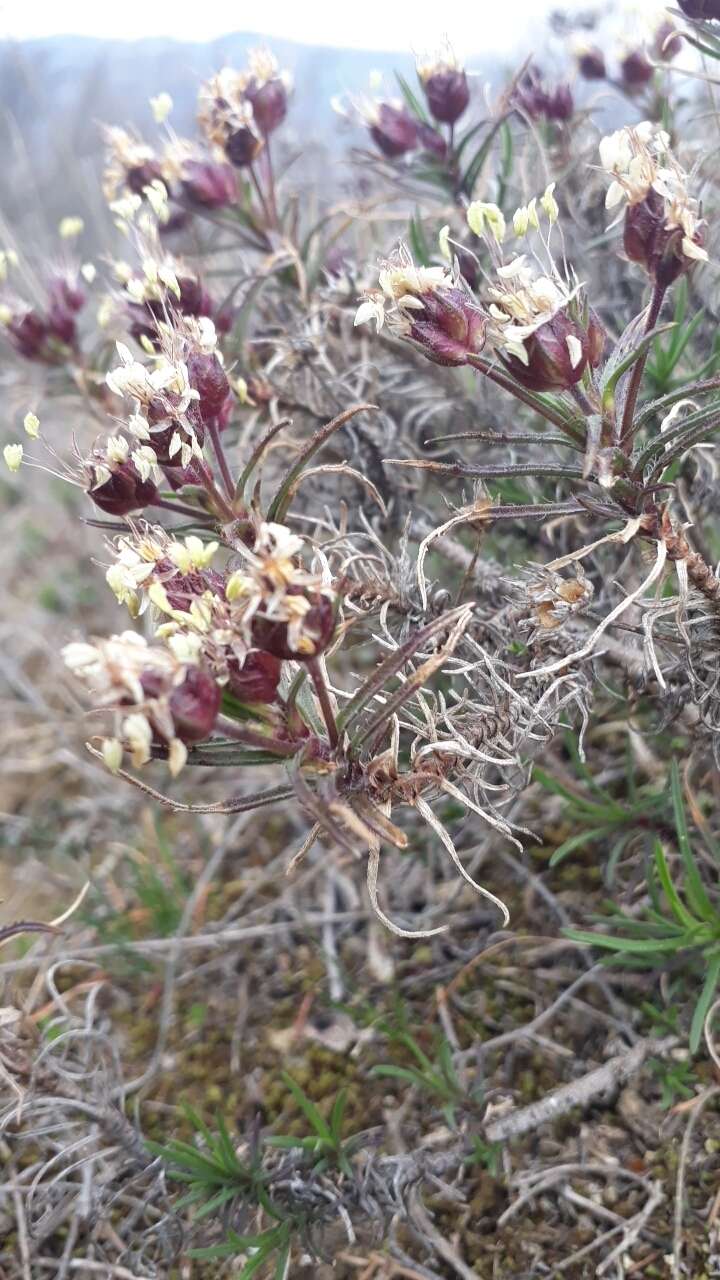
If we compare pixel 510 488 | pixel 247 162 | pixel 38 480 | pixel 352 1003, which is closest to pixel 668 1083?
pixel 352 1003

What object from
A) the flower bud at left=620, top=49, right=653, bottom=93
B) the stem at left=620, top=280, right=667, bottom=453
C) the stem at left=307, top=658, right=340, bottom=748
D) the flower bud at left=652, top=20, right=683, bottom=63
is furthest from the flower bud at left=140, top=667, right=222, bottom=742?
the flower bud at left=620, top=49, right=653, bottom=93

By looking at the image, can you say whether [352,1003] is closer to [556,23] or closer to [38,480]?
[556,23]

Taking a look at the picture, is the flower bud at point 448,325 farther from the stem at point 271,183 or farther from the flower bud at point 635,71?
the flower bud at point 635,71

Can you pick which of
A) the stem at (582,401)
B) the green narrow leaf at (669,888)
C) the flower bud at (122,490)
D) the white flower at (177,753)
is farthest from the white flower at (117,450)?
the green narrow leaf at (669,888)

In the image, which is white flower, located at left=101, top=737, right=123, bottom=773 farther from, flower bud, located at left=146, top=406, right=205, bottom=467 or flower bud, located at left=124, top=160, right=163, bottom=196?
flower bud, located at left=124, top=160, right=163, bottom=196

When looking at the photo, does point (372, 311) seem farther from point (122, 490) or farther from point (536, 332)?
point (122, 490)

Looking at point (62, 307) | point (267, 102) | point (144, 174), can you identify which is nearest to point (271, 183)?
point (267, 102)
